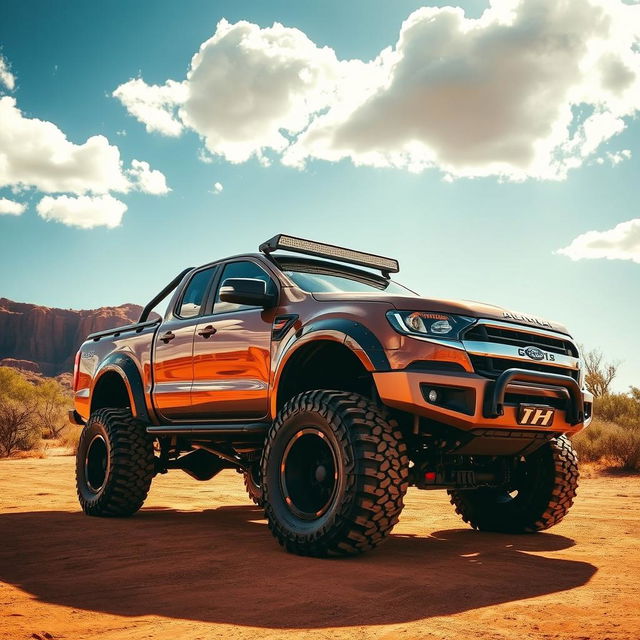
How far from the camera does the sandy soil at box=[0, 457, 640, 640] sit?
10.5ft

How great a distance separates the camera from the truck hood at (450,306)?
16.3 ft

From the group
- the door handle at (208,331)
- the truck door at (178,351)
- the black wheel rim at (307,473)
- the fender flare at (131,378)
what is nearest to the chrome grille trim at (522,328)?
the black wheel rim at (307,473)

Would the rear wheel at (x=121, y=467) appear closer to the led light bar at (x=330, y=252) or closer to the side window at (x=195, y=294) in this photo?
the side window at (x=195, y=294)

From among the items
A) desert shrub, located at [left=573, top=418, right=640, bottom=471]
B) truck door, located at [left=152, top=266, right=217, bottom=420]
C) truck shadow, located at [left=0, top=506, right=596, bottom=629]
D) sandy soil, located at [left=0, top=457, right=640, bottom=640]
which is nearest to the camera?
sandy soil, located at [left=0, top=457, right=640, bottom=640]

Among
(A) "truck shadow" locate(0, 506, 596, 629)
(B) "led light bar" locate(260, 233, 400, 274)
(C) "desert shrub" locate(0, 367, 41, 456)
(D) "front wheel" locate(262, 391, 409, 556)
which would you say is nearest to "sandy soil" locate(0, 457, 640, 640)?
(A) "truck shadow" locate(0, 506, 596, 629)

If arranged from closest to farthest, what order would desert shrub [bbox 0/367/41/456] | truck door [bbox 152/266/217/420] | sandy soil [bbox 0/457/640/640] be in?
sandy soil [bbox 0/457/640/640], truck door [bbox 152/266/217/420], desert shrub [bbox 0/367/41/456]

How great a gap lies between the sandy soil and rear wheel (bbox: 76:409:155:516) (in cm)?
23

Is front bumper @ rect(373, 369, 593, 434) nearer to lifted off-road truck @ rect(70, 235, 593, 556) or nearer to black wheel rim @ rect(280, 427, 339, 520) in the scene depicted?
lifted off-road truck @ rect(70, 235, 593, 556)

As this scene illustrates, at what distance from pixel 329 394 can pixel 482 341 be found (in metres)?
1.08

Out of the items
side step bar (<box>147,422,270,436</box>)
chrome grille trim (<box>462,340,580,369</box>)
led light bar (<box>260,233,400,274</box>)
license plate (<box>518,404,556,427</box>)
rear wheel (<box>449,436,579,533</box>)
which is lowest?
rear wheel (<box>449,436,579,533</box>)

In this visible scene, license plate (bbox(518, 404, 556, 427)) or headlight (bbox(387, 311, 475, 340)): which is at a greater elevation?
headlight (bbox(387, 311, 475, 340))

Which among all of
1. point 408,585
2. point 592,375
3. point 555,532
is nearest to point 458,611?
point 408,585

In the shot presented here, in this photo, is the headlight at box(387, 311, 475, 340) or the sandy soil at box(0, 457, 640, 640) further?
the headlight at box(387, 311, 475, 340)

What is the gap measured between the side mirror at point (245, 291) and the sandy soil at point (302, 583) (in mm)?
1823
